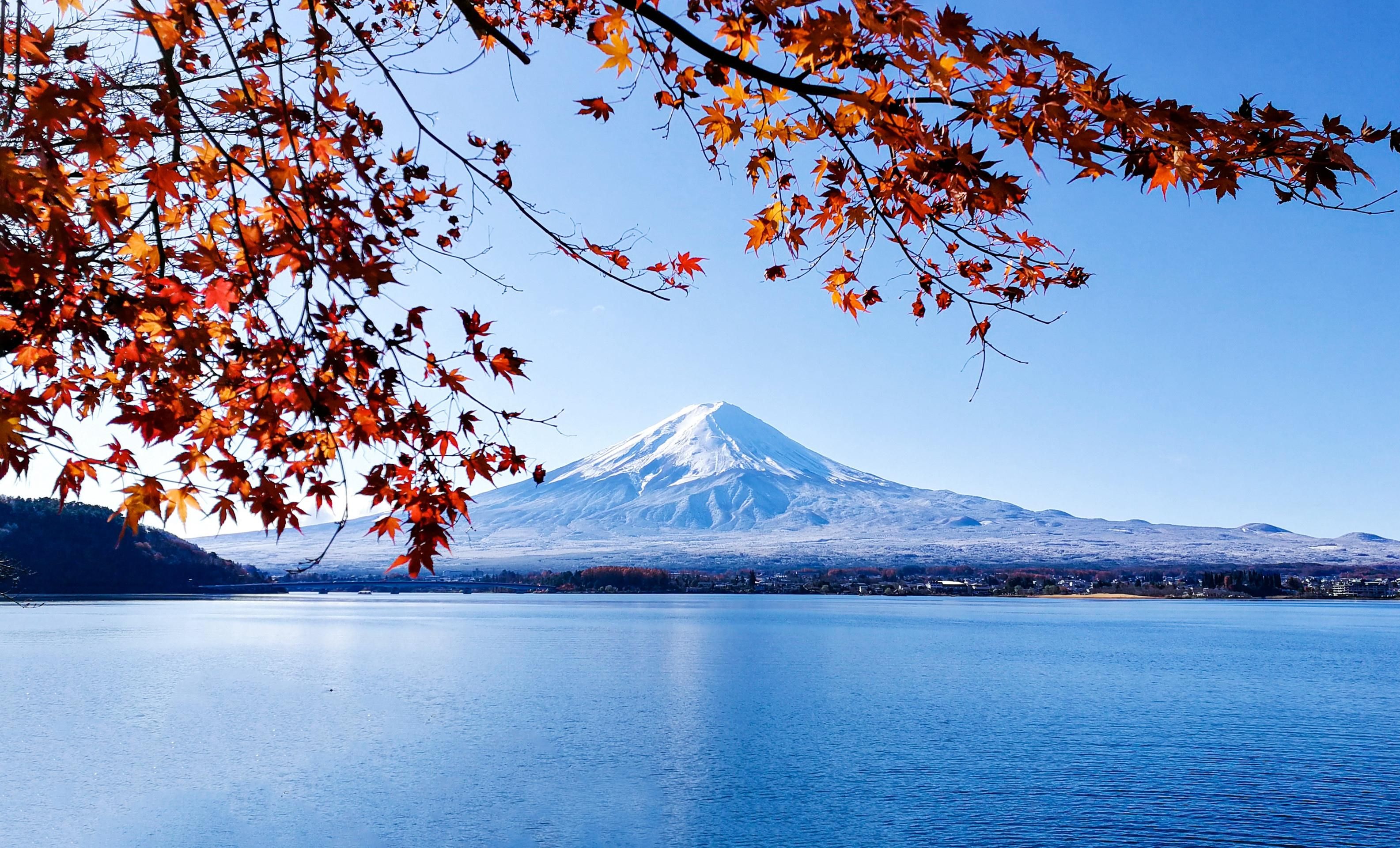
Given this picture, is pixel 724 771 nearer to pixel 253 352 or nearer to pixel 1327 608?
pixel 253 352

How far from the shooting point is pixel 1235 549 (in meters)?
175

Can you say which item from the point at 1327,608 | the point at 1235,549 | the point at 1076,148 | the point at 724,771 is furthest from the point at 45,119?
the point at 1235,549

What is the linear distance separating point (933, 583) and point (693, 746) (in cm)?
11697

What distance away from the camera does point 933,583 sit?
131 meters

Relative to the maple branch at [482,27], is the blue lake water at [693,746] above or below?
below

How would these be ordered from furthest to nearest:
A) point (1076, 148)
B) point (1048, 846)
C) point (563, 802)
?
point (563, 802) → point (1048, 846) → point (1076, 148)

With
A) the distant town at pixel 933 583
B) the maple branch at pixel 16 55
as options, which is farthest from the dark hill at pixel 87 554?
the maple branch at pixel 16 55

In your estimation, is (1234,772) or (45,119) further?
(1234,772)

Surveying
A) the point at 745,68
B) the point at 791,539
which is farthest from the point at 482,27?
the point at 791,539

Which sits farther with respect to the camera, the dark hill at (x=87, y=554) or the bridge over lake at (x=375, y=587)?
the bridge over lake at (x=375, y=587)

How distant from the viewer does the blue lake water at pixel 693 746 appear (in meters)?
13.4

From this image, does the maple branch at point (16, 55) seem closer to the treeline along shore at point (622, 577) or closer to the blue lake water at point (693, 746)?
the blue lake water at point (693, 746)

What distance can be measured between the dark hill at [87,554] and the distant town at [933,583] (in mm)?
23727

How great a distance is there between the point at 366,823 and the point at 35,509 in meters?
67.2
